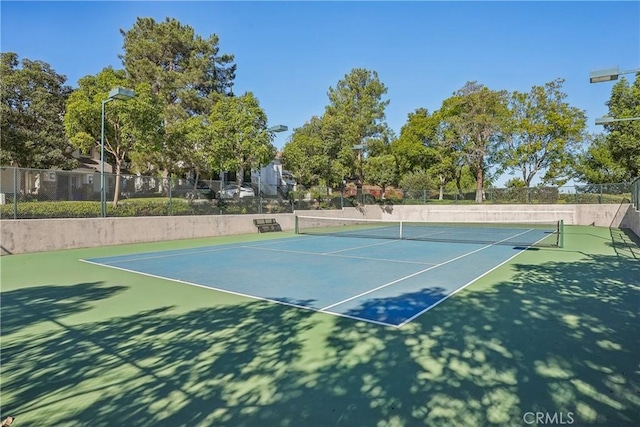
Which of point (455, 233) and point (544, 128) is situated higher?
point (544, 128)

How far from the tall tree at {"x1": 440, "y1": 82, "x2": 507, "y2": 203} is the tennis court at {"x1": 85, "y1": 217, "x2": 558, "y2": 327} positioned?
858 inches

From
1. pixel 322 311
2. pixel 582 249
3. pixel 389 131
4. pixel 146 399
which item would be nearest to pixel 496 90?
pixel 389 131

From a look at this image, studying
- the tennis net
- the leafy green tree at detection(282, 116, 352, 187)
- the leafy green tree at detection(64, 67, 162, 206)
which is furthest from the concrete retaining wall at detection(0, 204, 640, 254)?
the leafy green tree at detection(282, 116, 352, 187)

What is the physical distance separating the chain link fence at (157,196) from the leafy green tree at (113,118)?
709 millimetres

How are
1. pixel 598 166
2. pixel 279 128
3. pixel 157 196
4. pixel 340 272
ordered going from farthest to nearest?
pixel 598 166
pixel 279 128
pixel 157 196
pixel 340 272

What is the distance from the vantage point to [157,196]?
48.3 feet

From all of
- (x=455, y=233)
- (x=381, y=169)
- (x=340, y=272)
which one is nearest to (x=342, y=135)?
(x=381, y=169)

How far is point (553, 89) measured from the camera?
104 feet

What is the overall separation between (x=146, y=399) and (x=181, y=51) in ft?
105

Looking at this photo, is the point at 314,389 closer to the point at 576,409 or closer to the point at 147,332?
the point at 576,409

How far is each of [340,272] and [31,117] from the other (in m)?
25.3

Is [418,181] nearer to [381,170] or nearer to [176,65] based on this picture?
[381,170]

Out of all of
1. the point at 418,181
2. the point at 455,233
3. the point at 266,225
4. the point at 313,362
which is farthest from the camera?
the point at 418,181

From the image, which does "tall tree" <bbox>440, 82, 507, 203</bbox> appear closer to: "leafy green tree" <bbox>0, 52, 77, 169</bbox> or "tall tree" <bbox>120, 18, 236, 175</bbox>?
"tall tree" <bbox>120, 18, 236, 175</bbox>
